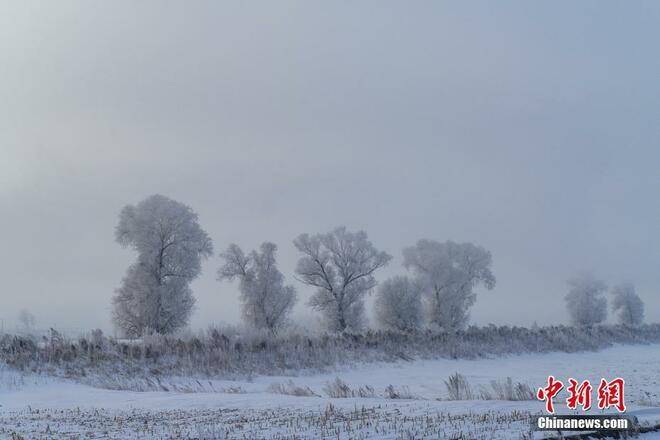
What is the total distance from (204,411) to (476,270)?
6273 cm

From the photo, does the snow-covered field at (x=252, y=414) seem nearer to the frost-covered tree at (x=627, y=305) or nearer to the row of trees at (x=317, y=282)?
the row of trees at (x=317, y=282)

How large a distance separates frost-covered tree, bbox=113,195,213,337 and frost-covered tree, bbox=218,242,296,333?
8.65m

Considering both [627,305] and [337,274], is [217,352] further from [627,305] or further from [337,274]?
[627,305]

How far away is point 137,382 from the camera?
2089 cm

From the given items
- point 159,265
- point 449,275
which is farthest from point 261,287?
point 449,275

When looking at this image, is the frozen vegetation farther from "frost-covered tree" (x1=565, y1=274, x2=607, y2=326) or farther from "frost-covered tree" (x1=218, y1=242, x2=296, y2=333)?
"frost-covered tree" (x1=565, y1=274, x2=607, y2=326)

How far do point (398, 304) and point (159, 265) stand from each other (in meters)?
25.9

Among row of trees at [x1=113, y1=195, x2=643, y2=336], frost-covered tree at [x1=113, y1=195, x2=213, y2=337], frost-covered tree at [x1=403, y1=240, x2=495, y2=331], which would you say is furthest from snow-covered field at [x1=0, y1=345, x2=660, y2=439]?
frost-covered tree at [x1=403, y1=240, x2=495, y2=331]

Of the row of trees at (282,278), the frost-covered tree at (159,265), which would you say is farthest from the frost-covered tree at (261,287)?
the frost-covered tree at (159,265)

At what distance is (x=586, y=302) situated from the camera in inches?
3287

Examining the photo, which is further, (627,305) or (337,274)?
(627,305)

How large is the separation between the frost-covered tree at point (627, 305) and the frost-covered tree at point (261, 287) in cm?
5323

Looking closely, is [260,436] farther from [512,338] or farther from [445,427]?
→ [512,338]

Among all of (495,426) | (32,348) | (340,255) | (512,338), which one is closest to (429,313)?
(340,255)
